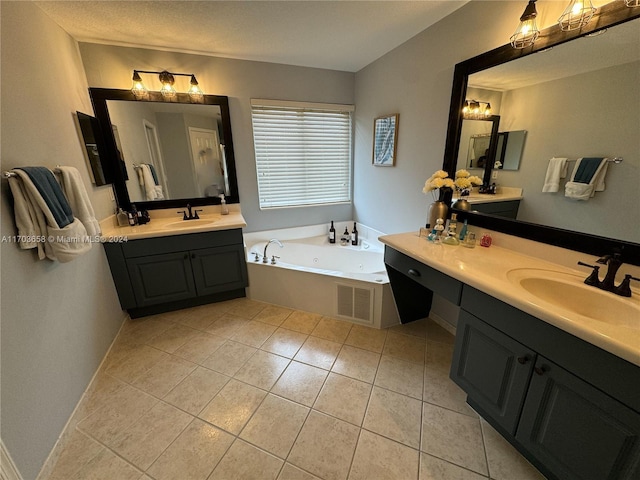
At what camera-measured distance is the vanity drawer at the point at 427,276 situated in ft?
4.30

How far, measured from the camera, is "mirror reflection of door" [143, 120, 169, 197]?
7.68ft

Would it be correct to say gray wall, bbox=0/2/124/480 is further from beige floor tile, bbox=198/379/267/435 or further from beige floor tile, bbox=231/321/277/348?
beige floor tile, bbox=231/321/277/348

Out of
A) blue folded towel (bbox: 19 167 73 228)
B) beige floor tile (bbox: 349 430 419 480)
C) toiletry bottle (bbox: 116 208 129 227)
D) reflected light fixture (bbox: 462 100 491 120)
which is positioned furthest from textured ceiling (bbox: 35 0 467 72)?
beige floor tile (bbox: 349 430 419 480)

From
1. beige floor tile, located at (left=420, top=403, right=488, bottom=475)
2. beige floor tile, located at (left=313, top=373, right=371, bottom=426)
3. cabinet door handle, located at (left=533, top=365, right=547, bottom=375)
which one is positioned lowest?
beige floor tile, located at (left=420, top=403, right=488, bottom=475)

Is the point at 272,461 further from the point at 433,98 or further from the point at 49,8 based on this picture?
the point at 49,8

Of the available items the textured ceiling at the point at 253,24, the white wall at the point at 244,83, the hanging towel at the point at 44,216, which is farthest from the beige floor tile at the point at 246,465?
the textured ceiling at the point at 253,24

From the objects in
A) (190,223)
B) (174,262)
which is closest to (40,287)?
(174,262)

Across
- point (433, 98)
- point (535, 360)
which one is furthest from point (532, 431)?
point (433, 98)

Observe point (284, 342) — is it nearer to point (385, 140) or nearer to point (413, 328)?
point (413, 328)

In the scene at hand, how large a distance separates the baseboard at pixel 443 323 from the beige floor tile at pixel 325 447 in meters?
1.16

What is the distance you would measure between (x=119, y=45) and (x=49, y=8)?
0.56 meters

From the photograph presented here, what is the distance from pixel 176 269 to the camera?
7.34 feet

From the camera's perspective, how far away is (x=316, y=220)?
3.24 meters

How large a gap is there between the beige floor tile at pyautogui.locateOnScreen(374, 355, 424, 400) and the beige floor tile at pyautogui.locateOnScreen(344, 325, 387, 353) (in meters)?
0.13
